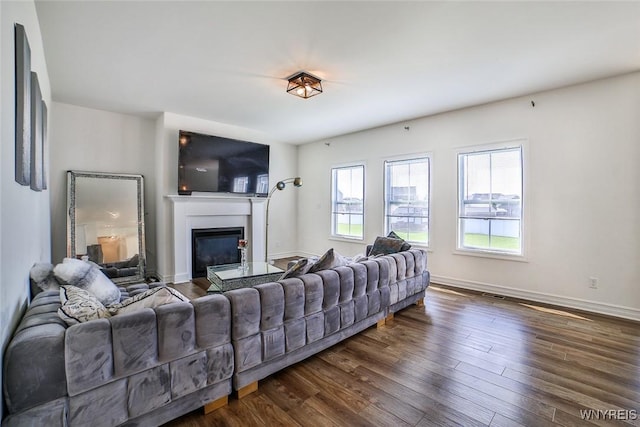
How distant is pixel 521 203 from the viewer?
3.95 metres

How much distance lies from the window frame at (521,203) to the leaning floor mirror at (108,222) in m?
5.09

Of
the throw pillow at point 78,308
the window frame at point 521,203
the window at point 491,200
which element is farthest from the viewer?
the window at point 491,200

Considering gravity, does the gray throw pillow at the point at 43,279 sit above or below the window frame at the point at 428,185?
below

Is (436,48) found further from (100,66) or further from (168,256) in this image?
(168,256)

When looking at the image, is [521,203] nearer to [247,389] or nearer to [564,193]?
[564,193]

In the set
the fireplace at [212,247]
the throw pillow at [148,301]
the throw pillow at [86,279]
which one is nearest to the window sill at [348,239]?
the fireplace at [212,247]

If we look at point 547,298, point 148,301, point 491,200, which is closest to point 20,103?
point 148,301

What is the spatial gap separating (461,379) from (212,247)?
431 centimetres

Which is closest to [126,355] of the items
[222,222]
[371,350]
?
[371,350]

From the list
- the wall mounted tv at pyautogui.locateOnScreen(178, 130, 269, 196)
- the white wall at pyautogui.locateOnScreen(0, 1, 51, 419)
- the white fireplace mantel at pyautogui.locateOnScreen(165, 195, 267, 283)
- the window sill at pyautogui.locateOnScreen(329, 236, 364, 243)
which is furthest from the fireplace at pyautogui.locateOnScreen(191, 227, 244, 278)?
the white wall at pyautogui.locateOnScreen(0, 1, 51, 419)

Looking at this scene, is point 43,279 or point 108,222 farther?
point 108,222

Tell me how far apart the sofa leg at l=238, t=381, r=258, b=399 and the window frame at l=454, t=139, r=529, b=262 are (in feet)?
12.0

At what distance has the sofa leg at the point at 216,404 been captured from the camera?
177 cm

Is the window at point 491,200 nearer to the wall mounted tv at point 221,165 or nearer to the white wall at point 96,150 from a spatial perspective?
the wall mounted tv at point 221,165
